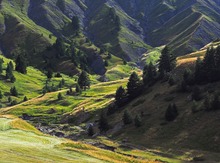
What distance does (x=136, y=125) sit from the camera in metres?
90.8

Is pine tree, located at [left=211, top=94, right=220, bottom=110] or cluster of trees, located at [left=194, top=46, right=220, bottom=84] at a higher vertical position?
cluster of trees, located at [left=194, top=46, right=220, bottom=84]

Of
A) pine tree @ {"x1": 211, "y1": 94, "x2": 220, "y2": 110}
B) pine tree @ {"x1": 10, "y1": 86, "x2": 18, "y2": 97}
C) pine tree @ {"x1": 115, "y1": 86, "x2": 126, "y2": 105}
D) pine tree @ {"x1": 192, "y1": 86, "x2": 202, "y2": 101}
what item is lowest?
pine tree @ {"x1": 211, "y1": 94, "x2": 220, "y2": 110}

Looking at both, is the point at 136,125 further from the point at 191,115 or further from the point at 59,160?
the point at 59,160

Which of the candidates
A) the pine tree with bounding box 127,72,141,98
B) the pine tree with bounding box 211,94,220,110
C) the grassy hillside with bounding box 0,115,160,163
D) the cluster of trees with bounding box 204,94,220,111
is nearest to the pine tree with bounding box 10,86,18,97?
the pine tree with bounding box 127,72,141,98

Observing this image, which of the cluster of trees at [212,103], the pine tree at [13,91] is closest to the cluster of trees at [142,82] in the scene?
the cluster of trees at [212,103]

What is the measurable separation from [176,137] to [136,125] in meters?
16.6

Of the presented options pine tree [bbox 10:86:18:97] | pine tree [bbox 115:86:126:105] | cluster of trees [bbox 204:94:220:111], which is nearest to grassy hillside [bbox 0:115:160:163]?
cluster of trees [bbox 204:94:220:111]

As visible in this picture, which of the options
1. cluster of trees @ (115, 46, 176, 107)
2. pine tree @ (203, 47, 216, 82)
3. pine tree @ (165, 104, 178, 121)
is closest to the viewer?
pine tree @ (165, 104, 178, 121)

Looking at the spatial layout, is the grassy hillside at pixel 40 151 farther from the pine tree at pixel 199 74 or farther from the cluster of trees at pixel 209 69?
the pine tree at pixel 199 74

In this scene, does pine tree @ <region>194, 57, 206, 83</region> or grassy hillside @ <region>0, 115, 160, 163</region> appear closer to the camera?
grassy hillside @ <region>0, 115, 160, 163</region>

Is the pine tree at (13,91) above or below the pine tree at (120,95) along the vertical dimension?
above

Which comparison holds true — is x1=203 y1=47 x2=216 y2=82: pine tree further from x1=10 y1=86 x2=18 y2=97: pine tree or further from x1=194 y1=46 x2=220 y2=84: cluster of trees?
x1=10 y1=86 x2=18 y2=97: pine tree

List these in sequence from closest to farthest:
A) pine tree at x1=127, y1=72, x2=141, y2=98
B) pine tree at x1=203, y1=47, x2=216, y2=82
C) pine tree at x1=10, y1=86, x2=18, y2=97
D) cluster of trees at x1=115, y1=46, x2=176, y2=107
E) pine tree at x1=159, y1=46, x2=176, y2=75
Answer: pine tree at x1=203, y1=47, x2=216, y2=82
cluster of trees at x1=115, y1=46, x2=176, y2=107
pine tree at x1=127, y1=72, x2=141, y2=98
pine tree at x1=159, y1=46, x2=176, y2=75
pine tree at x1=10, y1=86, x2=18, y2=97

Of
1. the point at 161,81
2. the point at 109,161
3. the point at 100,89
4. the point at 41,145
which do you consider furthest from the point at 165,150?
the point at 100,89
